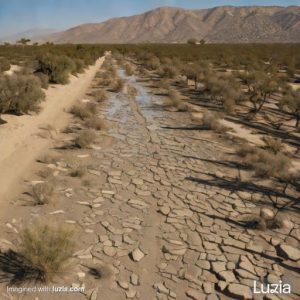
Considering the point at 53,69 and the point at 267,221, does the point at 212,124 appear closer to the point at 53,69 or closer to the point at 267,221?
the point at 267,221

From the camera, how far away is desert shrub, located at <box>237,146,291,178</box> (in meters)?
8.98

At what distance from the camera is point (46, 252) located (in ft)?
16.3

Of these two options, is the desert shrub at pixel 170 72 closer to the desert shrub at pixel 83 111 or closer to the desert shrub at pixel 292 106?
the desert shrub at pixel 292 106

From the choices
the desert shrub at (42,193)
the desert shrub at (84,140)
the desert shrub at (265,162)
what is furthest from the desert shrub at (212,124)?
the desert shrub at (42,193)

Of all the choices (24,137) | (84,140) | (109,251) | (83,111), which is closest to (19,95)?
(83,111)

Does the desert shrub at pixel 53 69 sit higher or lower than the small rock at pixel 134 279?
higher

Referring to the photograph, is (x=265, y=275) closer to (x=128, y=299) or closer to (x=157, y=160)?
(x=128, y=299)

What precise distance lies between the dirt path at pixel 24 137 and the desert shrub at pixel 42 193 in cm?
52

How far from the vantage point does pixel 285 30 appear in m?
155

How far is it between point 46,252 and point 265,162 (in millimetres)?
6496

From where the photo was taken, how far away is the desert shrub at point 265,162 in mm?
8977

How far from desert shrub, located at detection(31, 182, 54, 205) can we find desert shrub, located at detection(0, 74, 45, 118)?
6361mm

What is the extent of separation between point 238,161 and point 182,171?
6.24 feet

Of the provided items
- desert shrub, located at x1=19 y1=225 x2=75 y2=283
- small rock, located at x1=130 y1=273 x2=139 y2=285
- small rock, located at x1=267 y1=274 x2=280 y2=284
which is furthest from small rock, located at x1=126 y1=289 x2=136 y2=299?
small rock, located at x1=267 y1=274 x2=280 y2=284
